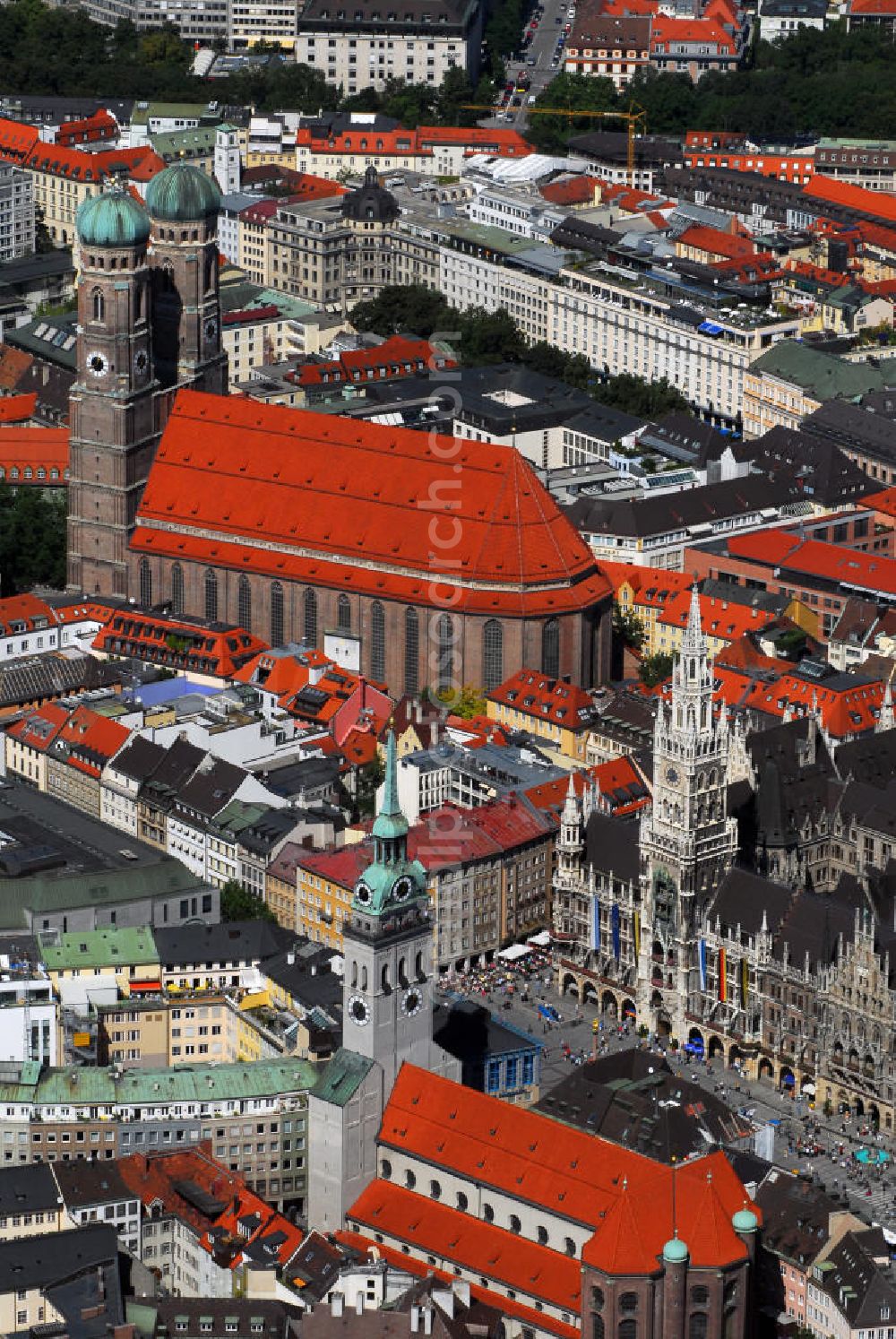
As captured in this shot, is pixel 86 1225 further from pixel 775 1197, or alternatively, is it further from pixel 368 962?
pixel 775 1197

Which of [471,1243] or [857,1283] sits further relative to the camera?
[471,1243]

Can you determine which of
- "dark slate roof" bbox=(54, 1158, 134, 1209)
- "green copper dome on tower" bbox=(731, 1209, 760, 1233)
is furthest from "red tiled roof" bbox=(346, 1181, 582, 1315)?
"dark slate roof" bbox=(54, 1158, 134, 1209)

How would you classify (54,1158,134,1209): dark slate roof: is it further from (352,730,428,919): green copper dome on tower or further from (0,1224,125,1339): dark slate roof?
(352,730,428,919): green copper dome on tower

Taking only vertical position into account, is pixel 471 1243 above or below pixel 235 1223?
above

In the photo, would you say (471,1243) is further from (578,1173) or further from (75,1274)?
(75,1274)

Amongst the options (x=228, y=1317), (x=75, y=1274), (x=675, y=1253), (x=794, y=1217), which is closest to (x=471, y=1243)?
(x=228, y=1317)

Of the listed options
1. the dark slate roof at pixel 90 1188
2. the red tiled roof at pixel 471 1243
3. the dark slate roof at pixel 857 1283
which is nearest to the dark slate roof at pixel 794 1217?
the dark slate roof at pixel 857 1283

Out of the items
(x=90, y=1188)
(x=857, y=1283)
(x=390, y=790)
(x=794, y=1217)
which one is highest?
(x=390, y=790)

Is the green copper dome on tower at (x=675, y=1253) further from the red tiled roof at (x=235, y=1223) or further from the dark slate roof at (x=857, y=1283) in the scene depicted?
the red tiled roof at (x=235, y=1223)

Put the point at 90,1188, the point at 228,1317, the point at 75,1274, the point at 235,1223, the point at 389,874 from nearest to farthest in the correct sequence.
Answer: the point at 228,1317 → the point at 75,1274 → the point at 389,874 → the point at 235,1223 → the point at 90,1188
